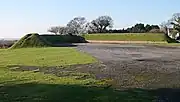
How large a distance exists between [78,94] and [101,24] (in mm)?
134353

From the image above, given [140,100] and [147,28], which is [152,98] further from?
[147,28]

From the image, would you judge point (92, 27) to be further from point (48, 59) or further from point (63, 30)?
point (48, 59)

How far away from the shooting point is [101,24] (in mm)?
144000

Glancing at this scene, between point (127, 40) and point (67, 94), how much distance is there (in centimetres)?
8930

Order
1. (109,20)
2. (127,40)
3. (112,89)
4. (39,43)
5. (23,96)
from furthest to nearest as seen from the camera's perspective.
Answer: (109,20) → (127,40) → (39,43) → (112,89) → (23,96)

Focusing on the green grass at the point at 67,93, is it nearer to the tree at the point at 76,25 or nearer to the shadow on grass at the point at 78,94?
the shadow on grass at the point at 78,94

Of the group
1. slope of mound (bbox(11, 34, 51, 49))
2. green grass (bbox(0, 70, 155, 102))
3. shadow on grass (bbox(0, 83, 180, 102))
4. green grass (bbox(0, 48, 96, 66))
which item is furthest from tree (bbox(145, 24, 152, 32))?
shadow on grass (bbox(0, 83, 180, 102))

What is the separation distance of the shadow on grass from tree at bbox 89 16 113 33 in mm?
131077

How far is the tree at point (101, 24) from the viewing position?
143m

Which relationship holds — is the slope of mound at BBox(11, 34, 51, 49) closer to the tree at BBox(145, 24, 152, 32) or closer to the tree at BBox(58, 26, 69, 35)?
the tree at BBox(58, 26, 69, 35)

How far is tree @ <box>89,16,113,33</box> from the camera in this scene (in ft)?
469

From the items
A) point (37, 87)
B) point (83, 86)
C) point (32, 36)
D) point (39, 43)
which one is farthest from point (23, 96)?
point (32, 36)

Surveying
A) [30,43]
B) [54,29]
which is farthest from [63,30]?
[30,43]

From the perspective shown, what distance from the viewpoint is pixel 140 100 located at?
9.58 m
